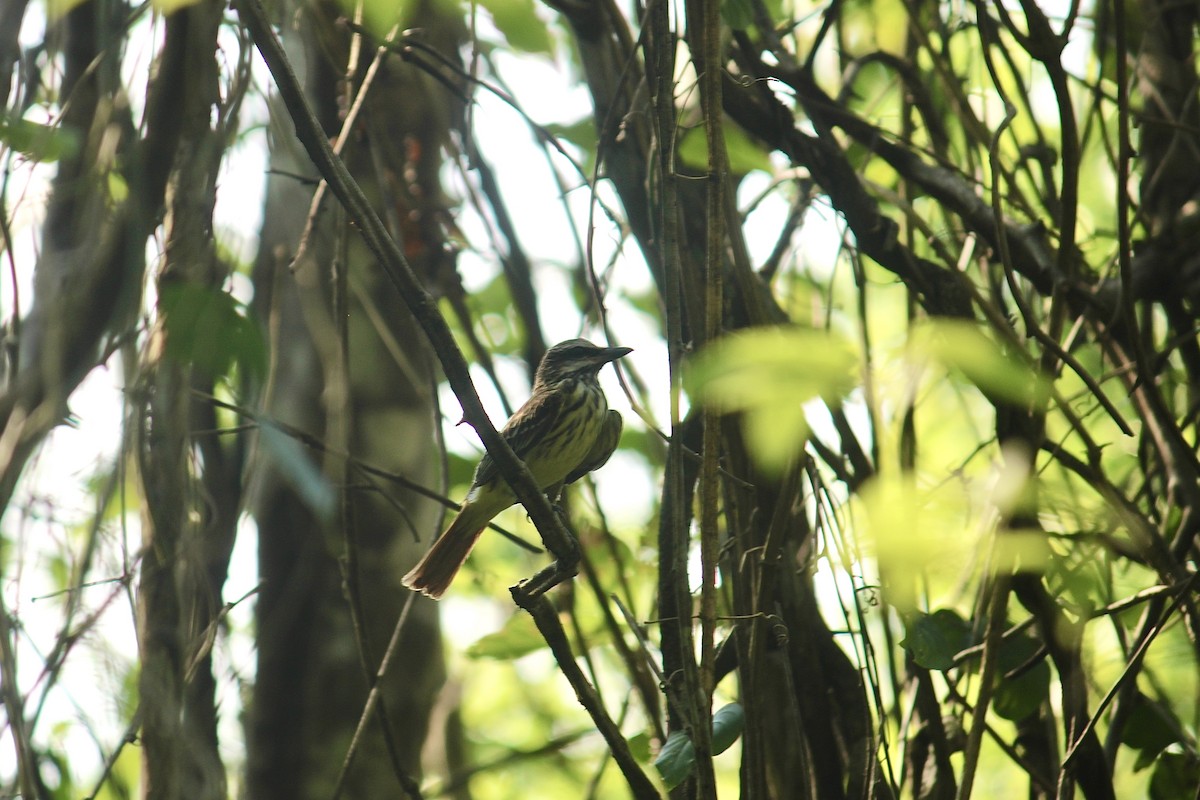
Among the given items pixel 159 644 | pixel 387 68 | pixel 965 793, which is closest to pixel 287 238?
pixel 387 68

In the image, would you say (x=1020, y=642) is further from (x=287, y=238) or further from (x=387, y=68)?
(x=287, y=238)

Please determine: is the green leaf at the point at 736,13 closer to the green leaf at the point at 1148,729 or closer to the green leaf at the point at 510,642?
the green leaf at the point at 510,642

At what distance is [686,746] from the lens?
6.95ft

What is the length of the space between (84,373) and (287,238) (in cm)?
214

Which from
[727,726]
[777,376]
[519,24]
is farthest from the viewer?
[519,24]

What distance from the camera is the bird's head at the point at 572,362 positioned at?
423 centimetres

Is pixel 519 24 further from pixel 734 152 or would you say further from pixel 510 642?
pixel 510 642

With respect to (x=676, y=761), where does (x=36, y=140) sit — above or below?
above

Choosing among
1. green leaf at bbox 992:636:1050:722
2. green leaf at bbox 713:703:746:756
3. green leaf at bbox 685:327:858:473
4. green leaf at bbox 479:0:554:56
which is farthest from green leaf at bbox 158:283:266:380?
green leaf at bbox 992:636:1050:722

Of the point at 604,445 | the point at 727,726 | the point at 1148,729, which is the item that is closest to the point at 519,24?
the point at 604,445

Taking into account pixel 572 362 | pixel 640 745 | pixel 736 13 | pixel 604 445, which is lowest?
pixel 640 745

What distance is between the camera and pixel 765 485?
282 cm

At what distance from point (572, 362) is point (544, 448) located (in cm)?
48

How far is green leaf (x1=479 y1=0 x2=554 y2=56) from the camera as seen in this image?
2674 mm
